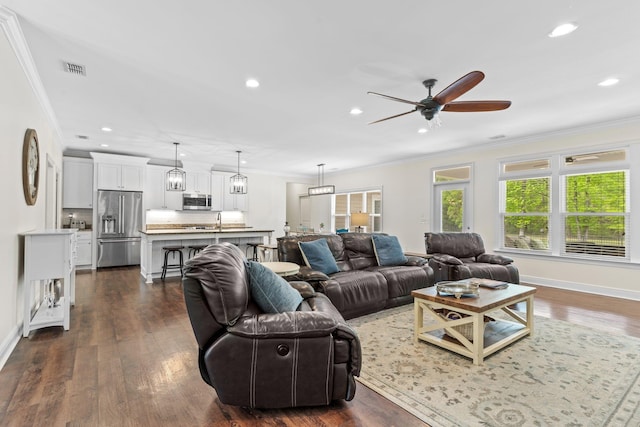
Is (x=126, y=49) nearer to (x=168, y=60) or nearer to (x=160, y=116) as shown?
(x=168, y=60)

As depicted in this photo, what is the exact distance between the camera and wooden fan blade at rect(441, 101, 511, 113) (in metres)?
2.99

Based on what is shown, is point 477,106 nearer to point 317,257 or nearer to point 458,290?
point 458,290

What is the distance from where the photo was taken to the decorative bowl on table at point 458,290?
9.04 feet

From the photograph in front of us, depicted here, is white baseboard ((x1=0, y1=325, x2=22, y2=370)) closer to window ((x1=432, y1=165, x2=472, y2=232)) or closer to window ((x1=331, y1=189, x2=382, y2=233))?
window ((x1=331, y1=189, x2=382, y2=233))

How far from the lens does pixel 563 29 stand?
2.46 meters

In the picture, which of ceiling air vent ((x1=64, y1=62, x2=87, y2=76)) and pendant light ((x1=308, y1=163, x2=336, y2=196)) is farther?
pendant light ((x1=308, y1=163, x2=336, y2=196))

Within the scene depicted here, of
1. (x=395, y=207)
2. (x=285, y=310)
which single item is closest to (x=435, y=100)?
(x=285, y=310)

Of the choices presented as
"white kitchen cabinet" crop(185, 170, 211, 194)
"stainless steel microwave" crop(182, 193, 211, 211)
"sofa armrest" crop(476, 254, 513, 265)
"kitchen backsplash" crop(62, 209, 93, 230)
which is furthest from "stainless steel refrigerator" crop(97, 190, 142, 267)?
"sofa armrest" crop(476, 254, 513, 265)

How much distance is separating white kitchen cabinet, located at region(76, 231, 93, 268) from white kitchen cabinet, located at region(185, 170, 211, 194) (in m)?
2.39

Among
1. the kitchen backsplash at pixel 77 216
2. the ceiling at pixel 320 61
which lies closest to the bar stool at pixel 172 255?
the ceiling at pixel 320 61

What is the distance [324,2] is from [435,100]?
1465 millimetres

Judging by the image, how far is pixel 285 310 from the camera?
6.65 feet

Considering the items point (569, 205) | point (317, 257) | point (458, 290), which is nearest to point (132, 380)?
point (317, 257)

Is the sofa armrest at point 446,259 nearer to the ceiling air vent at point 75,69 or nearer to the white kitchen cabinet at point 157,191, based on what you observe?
the ceiling air vent at point 75,69
